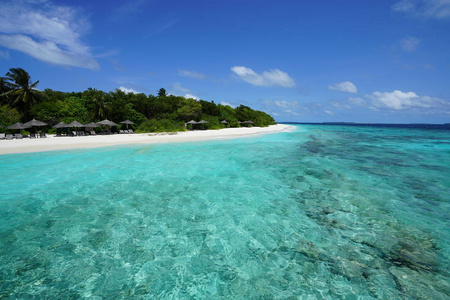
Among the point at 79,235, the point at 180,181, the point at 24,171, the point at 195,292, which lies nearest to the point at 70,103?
the point at 24,171

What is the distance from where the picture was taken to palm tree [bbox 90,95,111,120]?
34.3 m

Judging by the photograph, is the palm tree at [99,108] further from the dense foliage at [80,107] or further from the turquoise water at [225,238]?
the turquoise water at [225,238]

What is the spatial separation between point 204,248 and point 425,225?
5.21 meters

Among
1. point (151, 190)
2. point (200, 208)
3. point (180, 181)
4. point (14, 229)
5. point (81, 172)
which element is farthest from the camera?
point (81, 172)

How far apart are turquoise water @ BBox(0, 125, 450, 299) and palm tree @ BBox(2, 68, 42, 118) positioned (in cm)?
3522

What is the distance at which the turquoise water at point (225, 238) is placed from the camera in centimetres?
298

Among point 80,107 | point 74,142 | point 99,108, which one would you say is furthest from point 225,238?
point 80,107

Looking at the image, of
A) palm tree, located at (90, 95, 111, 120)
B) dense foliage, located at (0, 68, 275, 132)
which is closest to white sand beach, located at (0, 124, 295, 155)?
dense foliage, located at (0, 68, 275, 132)

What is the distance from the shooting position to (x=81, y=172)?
9.80 m

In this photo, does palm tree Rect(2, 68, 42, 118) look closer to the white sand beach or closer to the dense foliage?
the dense foliage

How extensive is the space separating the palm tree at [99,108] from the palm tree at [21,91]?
9.66 meters

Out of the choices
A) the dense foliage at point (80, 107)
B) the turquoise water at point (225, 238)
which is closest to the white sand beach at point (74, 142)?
the dense foliage at point (80, 107)

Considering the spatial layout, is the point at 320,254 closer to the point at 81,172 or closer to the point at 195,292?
the point at 195,292

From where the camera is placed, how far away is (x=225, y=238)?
4.30 metres
